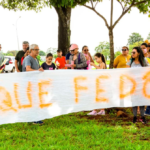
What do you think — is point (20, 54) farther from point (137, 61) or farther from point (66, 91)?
point (137, 61)

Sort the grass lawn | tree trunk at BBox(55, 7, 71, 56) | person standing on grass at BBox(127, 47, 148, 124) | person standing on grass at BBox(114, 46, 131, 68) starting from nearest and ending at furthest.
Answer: the grass lawn
person standing on grass at BBox(127, 47, 148, 124)
person standing on grass at BBox(114, 46, 131, 68)
tree trunk at BBox(55, 7, 71, 56)

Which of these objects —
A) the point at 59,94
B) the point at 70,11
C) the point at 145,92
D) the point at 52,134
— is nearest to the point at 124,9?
the point at 70,11

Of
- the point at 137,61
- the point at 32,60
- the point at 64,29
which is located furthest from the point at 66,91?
the point at 64,29

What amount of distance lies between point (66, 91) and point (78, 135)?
40.7 inches

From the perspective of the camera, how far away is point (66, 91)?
5.65 m

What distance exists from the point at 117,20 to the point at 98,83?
660 cm

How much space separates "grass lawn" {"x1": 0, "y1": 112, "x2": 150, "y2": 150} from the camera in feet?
14.4

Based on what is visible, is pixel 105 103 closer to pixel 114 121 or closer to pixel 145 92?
pixel 114 121

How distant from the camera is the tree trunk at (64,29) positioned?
13734 mm

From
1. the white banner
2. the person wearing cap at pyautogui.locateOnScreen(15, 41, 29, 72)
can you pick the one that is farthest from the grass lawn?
the person wearing cap at pyautogui.locateOnScreen(15, 41, 29, 72)

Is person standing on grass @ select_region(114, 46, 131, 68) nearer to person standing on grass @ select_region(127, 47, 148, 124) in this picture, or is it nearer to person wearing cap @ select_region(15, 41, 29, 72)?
person standing on grass @ select_region(127, 47, 148, 124)

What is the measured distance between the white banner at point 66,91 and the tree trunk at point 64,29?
26.2ft

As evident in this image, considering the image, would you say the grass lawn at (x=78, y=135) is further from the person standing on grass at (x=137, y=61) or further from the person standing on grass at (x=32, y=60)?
the person standing on grass at (x=32, y=60)

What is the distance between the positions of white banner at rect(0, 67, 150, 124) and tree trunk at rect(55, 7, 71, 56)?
7979mm
